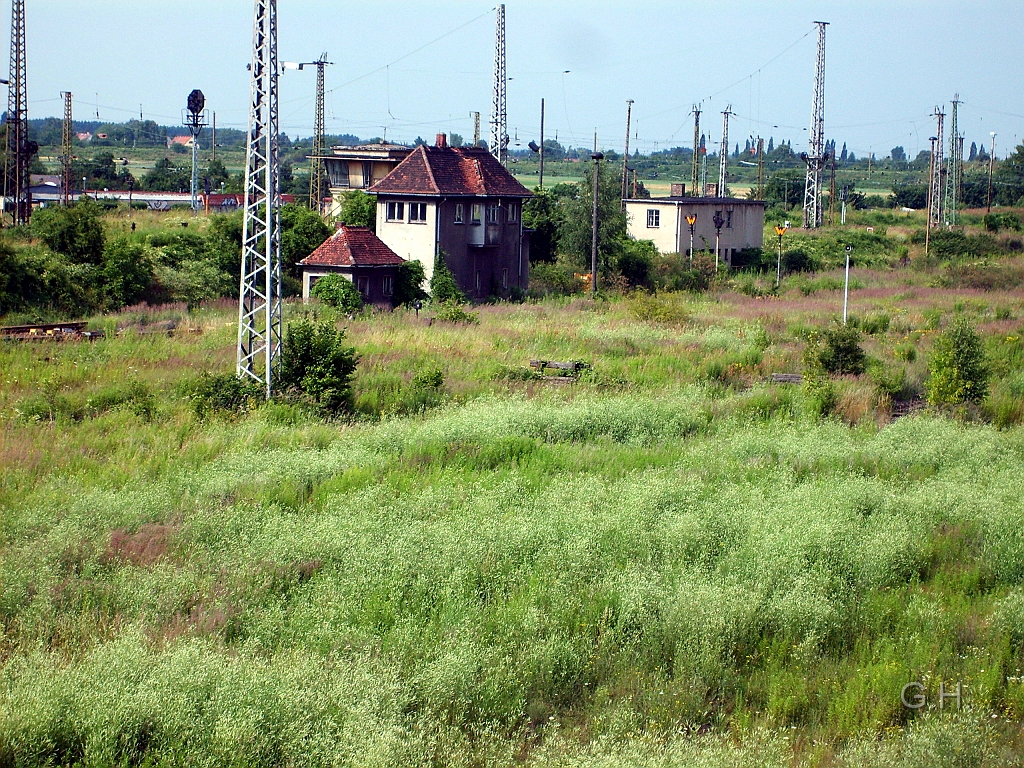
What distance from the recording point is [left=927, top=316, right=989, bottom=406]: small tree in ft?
74.6

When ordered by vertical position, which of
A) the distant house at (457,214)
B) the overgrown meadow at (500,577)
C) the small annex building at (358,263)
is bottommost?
the overgrown meadow at (500,577)

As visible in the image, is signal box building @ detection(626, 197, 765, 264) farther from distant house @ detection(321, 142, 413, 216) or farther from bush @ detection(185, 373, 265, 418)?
bush @ detection(185, 373, 265, 418)

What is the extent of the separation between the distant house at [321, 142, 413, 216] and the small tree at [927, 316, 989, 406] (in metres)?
26.5

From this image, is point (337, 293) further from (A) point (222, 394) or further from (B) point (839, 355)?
(B) point (839, 355)

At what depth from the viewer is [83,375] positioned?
70.9 ft

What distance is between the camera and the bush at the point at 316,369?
806 inches

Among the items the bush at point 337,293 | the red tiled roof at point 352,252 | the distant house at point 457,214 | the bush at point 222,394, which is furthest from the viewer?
the distant house at point 457,214

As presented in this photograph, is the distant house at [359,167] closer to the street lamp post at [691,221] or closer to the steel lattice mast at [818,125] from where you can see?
the street lamp post at [691,221]

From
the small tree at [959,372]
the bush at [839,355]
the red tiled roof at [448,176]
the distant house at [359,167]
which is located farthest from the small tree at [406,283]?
the small tree at [959,372]

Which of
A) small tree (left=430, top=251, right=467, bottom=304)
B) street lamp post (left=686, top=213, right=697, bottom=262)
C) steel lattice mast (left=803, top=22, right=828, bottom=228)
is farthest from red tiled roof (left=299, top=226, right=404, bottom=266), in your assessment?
steel lattice mast (left=803, top=22, right=828, bottom=228)

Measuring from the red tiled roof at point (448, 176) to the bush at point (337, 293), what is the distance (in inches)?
232

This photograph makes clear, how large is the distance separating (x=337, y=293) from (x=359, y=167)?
11746 mm

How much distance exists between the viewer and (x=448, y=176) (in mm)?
40031

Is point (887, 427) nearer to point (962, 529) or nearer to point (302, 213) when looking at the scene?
point (962, 529)
